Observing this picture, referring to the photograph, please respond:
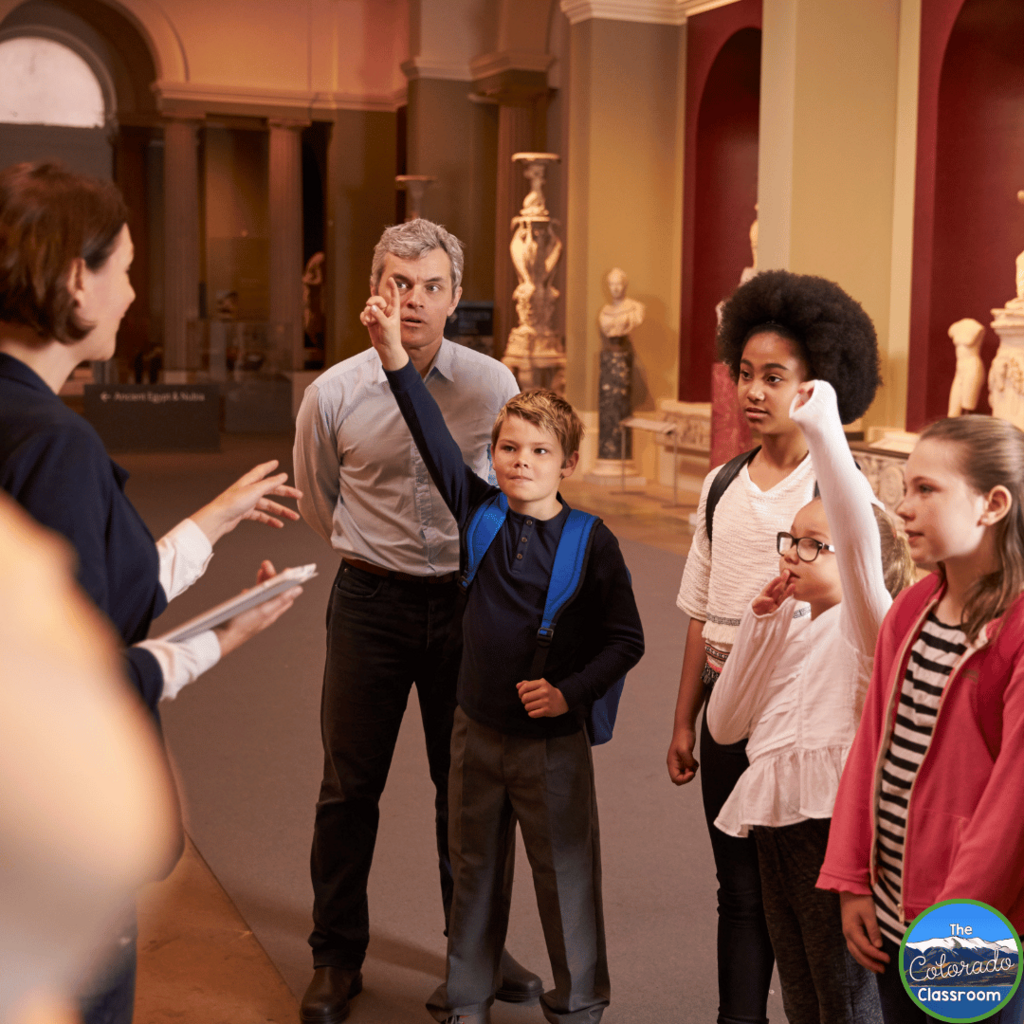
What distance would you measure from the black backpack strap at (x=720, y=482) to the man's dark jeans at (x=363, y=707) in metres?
0.68

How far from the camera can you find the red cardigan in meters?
1.64

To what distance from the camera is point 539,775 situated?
259cm

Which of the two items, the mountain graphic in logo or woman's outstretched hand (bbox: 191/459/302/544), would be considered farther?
woman's outstretched hand (bbox: 191/459/302/544)

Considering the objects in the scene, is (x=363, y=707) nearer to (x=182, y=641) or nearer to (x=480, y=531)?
(x=480, y=531)

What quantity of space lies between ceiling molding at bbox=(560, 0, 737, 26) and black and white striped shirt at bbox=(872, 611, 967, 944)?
40.0ft

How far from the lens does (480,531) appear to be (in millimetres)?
2686

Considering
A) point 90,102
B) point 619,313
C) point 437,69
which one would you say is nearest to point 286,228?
point 437,69

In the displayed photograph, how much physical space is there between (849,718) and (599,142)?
1193 centimetres

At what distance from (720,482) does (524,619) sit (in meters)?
0.51

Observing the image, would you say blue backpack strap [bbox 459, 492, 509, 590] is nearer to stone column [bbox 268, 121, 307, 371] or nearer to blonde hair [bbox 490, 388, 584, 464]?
blonde hair [bbox 490, 388, 584, 464]

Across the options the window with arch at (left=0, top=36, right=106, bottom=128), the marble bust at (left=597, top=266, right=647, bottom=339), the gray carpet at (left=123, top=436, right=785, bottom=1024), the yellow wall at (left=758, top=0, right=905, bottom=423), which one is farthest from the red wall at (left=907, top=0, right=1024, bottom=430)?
the window with arch at (left=0, top=36, right=106, bottom=128)

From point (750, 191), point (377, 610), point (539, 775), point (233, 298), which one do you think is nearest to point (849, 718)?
point (539, 775)

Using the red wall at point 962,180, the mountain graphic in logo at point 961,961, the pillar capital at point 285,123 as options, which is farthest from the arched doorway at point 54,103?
the mountain graphic in logo at point 961,961

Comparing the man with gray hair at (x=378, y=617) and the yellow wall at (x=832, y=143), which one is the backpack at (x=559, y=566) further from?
the yellow wall at (x=832, y=143)
